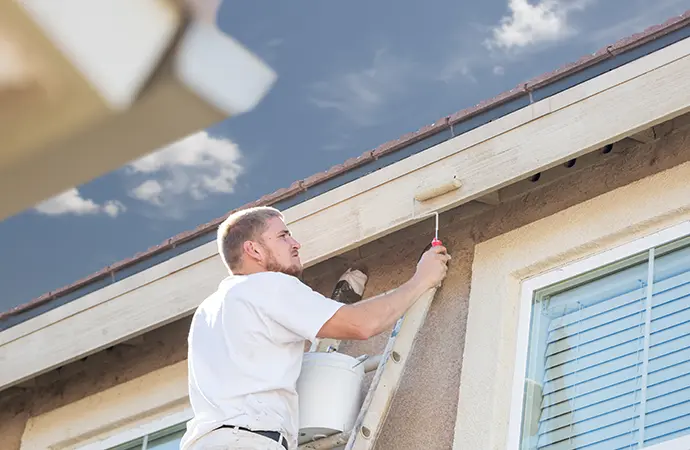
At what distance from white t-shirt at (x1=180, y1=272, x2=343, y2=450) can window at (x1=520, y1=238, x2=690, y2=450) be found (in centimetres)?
83

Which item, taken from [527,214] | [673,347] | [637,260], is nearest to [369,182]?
[527,214]

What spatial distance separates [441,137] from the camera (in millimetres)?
4191

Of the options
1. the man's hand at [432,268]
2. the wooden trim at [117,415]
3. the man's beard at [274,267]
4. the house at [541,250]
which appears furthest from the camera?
the wooden trim at [117,415]

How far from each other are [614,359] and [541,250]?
539 millimetres

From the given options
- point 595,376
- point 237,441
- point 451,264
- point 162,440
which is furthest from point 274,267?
point 162,440

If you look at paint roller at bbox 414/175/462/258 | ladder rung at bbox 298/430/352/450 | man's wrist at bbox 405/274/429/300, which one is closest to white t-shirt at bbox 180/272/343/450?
ladder rung at bbox 298/430/352/450

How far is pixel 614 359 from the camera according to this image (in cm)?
353

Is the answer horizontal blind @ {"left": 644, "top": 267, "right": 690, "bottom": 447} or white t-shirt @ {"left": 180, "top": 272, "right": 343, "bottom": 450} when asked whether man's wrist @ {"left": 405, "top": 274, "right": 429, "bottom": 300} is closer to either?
white t-shirt @ {"left": 180, "top": 272, "right": 343, "bottom": 450}

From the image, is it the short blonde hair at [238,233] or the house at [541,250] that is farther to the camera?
the short blonde hair at [238,233]

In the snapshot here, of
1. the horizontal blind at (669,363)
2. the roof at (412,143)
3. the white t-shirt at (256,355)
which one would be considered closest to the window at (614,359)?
the horizontal blind at (669,363)

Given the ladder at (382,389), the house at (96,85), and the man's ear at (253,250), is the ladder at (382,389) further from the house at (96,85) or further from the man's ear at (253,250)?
the house at (96,85)

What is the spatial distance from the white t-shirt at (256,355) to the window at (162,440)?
139 cm

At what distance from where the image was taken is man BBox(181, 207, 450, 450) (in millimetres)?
3176

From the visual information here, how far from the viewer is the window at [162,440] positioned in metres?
4.71
